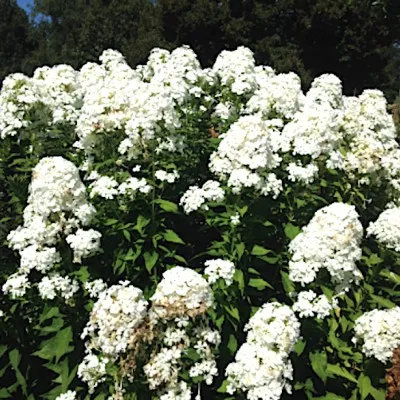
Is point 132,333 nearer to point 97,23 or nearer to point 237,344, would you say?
point 237,344

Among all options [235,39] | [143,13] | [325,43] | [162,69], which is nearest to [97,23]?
[143,13]

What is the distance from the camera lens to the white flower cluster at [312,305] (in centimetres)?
378

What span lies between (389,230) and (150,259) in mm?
1586

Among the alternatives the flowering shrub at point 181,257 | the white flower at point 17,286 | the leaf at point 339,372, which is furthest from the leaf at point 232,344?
the white flower at point 17,286

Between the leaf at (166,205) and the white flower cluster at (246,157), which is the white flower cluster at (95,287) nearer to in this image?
the leaf at (166,205)

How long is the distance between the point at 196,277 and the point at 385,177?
2.63m

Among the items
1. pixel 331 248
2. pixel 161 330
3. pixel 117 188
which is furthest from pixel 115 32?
pixel 161 330

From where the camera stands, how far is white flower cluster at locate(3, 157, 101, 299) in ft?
12.6

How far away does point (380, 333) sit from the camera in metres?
3.84

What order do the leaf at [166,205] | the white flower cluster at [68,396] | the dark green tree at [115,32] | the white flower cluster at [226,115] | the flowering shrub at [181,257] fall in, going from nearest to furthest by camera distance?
the flowering shrub at [181,257], the white flower cluster at [68,396], the leaf at [166,205], the white flower cluster at [226,115], the dark green tree at [115,32]

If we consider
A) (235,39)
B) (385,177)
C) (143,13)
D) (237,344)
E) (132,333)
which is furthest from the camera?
(143,13)

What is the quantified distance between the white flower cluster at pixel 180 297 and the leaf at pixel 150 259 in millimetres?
640

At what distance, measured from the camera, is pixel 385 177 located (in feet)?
17.9

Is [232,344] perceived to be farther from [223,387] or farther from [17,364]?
[17,364]
